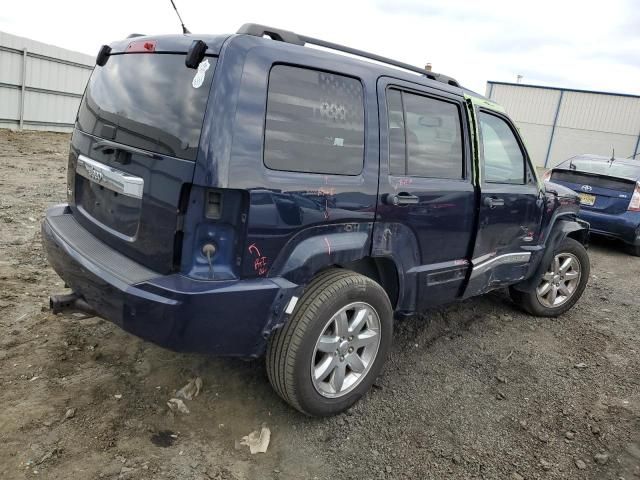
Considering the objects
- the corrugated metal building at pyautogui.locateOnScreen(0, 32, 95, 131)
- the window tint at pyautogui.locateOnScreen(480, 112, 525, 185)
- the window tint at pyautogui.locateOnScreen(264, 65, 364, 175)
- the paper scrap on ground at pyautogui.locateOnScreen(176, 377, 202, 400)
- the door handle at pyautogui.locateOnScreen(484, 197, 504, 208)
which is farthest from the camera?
the corrugated metal building at pyautogui.locateOnScreen(0, 32, 95, 131)

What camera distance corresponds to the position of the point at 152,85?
2459 mm

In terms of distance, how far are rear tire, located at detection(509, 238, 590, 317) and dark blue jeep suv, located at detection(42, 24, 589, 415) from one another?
5.20 feet

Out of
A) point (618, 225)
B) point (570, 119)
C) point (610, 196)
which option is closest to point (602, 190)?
point (610, 196)

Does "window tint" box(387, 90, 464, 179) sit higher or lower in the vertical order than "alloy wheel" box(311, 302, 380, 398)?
higher

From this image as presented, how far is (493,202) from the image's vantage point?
3547mm

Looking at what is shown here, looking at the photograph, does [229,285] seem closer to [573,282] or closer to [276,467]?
[276,467]

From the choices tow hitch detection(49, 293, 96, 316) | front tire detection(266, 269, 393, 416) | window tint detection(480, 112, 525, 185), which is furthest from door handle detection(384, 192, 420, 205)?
tow hitch detection(49, 293, 96, 316)

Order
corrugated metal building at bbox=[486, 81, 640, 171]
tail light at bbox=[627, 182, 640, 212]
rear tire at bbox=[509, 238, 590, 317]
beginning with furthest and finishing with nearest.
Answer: corrugated metal building at bbox=[486, 81, 640, 171] < tail light at bbox=[627, 182, 640, 212] < rear tire at bbox=[509, 238, 590, 317]

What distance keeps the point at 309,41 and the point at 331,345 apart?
166 centimetres

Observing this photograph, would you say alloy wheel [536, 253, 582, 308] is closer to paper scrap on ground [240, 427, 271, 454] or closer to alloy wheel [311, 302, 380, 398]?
alloy wheel [311, 302, 380, 398]

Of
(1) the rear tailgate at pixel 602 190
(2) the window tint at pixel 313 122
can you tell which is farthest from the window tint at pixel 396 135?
(1) the rear tailgate at pixel 602 190

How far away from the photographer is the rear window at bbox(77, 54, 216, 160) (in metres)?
2.22

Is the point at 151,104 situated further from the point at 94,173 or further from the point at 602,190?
the point at 602,190

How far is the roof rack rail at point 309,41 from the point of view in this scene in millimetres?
2342
